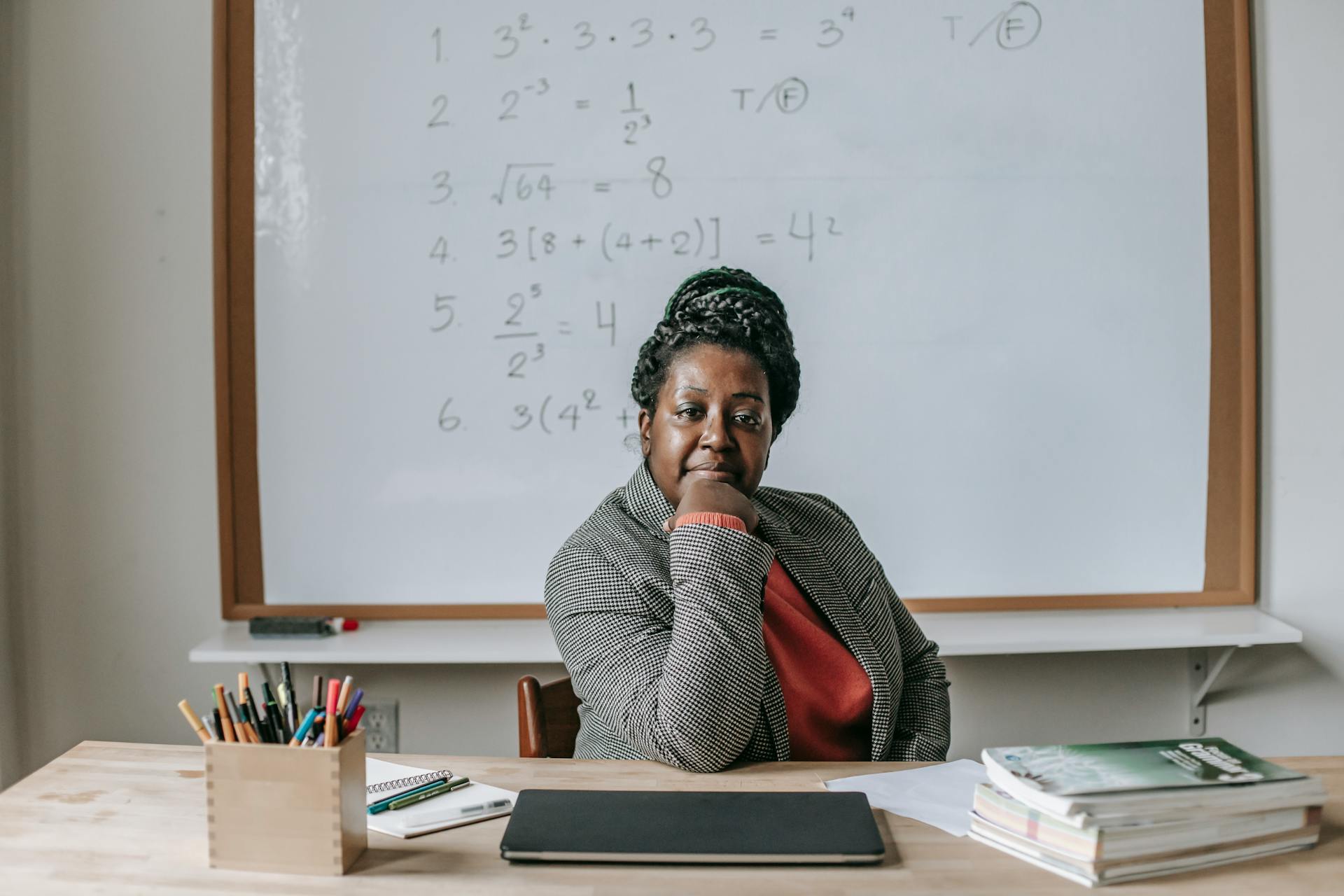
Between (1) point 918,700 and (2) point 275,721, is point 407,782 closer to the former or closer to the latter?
(2) point 275,721

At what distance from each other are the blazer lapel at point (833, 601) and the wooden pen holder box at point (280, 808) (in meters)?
0.77

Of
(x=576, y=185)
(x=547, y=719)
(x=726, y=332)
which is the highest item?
(x=576, y=185)

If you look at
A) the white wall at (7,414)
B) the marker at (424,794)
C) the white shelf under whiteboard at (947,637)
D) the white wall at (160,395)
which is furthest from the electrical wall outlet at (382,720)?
the marker at (424,794)

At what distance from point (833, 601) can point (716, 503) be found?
12.2 inches

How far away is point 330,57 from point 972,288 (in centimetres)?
149

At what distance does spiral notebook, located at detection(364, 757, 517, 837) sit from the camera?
3.17 feet

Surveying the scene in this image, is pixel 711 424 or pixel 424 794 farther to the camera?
pixel 711 424

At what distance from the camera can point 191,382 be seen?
2.27 metres

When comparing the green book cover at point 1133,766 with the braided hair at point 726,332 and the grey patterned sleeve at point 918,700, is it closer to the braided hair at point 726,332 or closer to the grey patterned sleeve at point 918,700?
the grey patterned sleeve at point 918,700

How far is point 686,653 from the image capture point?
46.4 inches

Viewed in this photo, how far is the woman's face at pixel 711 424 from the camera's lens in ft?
4.84

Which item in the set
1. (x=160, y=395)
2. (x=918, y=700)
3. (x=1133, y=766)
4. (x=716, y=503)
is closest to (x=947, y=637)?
(x=918, y=700)

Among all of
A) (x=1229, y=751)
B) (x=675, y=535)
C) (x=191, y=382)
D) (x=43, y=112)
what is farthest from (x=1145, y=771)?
(x=43, y=112)

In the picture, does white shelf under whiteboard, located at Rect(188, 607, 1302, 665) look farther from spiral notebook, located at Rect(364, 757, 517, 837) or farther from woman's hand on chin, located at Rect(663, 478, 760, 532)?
spiral notebook, located at Rect(364, 757, 517, 837)
